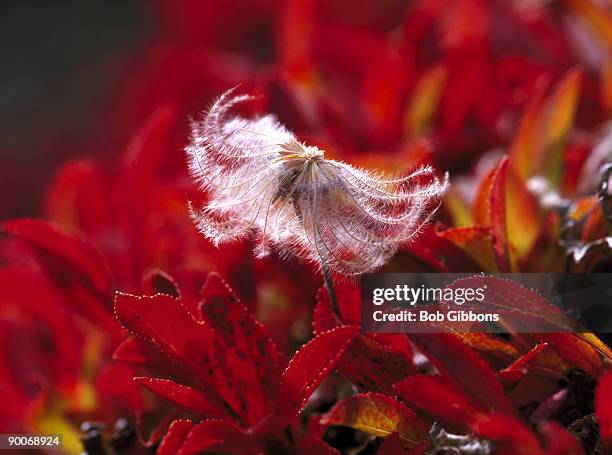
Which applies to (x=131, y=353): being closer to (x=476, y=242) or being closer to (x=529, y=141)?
(x=476, y=242)

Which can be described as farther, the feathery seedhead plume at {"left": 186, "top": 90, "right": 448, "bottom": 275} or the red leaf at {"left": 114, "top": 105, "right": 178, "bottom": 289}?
the red leaf at {"left": 114, "top": 105, "right": 178, "bottom": 289}

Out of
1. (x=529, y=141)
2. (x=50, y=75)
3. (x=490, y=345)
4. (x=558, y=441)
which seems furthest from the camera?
(x=50, y=75)

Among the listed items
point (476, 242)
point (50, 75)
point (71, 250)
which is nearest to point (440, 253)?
point (476, 242)

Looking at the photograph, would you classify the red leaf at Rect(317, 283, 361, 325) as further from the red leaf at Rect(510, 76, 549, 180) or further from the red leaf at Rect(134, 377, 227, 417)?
the red leaf at Rect(510, 76, 549, 180)

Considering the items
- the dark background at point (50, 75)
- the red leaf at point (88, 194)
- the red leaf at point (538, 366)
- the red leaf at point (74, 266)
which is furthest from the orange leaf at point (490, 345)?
the dark background at point (50, 75)

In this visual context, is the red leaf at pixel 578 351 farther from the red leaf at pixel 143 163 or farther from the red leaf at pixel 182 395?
the red leaf at pixel 143 163

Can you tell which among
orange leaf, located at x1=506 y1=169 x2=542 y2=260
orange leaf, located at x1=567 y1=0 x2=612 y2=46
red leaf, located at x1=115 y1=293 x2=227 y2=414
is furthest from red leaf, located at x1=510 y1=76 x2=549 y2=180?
red leaf, located at x1=115 y1=293 x2=227 y2=414

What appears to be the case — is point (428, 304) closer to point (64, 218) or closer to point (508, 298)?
point (508, 298)
